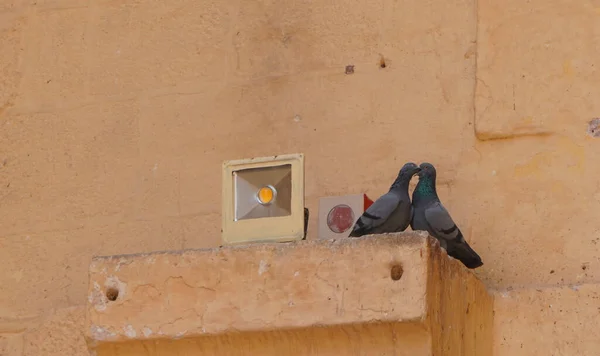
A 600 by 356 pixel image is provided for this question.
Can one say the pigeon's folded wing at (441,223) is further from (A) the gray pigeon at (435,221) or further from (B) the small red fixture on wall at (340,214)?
(B) the small red fixture on wall at (340,214)

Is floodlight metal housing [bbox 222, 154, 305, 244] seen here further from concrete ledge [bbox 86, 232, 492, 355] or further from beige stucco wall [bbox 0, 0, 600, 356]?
beige stucco wall [bbox 0, 0, 600, 356]

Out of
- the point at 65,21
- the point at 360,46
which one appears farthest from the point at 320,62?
the point at 65,21

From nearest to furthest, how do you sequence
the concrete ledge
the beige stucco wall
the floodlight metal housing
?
the concrete ledge, the floodlight metal housing, the beige stucco wall

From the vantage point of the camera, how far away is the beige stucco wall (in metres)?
4.26

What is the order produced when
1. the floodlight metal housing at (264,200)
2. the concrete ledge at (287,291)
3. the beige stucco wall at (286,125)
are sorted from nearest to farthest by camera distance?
the concrete ledge at (287,291), the floodlight metal housing at (264,200), the beige stucco wall at (286,125)

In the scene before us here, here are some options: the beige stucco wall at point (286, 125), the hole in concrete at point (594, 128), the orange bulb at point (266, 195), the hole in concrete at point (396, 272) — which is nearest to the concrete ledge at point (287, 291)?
the hole in concrete at point (396, 272)

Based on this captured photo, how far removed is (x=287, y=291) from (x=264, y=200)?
0.90 ft

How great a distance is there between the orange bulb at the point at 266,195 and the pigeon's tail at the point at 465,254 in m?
0.45

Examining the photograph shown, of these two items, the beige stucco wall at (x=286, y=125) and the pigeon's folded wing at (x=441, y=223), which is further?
the beige stucco wall at (x=286, y=125)

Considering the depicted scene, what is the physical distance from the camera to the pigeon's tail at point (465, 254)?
159 inches

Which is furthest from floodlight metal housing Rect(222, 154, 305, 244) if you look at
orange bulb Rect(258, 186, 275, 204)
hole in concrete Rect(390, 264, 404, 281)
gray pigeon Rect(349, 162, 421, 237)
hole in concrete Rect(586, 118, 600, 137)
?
hole in concrete Rect(586, 118, 600, 137)

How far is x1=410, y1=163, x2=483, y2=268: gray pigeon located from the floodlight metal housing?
310 millimetres

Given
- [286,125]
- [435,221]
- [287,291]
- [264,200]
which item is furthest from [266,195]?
[286,125]

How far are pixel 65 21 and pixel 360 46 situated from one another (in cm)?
89
